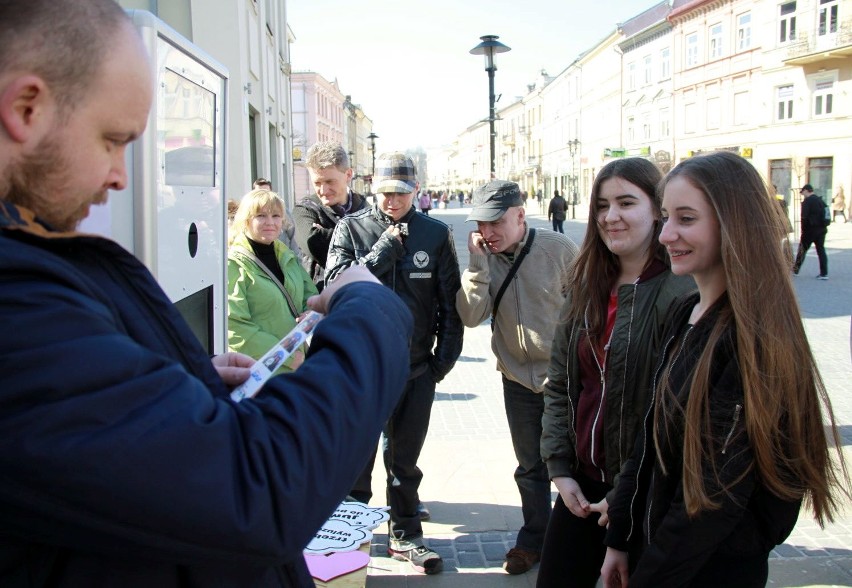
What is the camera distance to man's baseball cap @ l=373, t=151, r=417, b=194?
161 inches

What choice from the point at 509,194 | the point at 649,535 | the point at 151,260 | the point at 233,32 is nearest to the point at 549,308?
the point at 509,194

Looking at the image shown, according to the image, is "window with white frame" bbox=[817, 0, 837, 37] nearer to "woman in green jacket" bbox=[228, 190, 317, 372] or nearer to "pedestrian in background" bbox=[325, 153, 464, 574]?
"pedestrian in background" bbox=[325, 153, 464, 574]

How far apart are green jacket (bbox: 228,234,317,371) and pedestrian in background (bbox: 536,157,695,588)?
1822 mm

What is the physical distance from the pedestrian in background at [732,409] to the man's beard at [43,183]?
63.5 inches

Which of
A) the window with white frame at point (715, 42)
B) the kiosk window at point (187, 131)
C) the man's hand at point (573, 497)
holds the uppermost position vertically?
the window with white frame at point (715, 42)

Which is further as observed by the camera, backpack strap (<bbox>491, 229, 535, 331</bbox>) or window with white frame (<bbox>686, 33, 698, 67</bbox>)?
window with white frame (<bbox>686, 33, 698, 67</bbox>)

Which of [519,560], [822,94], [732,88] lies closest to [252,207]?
[519,560]

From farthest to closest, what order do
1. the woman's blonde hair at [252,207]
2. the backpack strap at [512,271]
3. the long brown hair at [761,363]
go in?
1. the woman's blonde hair at [252,207]
2. the backpack strap at [512,271]
3. the long brown hair at [761,363]

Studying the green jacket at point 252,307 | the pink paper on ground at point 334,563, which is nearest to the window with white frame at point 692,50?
the green jacket at point 252,307

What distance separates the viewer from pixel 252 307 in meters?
4.21

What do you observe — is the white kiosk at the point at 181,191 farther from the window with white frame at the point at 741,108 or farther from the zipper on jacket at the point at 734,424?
the window with white frame at the point at 741,108

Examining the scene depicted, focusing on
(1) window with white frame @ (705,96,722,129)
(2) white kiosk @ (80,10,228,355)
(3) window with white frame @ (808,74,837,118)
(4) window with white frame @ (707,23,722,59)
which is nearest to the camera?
(2) white kiosk @ (80,10,228,355)

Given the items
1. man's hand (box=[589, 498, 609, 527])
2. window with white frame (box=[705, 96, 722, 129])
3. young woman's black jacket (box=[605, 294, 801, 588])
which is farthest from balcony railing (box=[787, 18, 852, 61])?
young woman's black jacket (box=[605, 294, 801, 588])

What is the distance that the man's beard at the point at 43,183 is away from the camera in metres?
0.80
